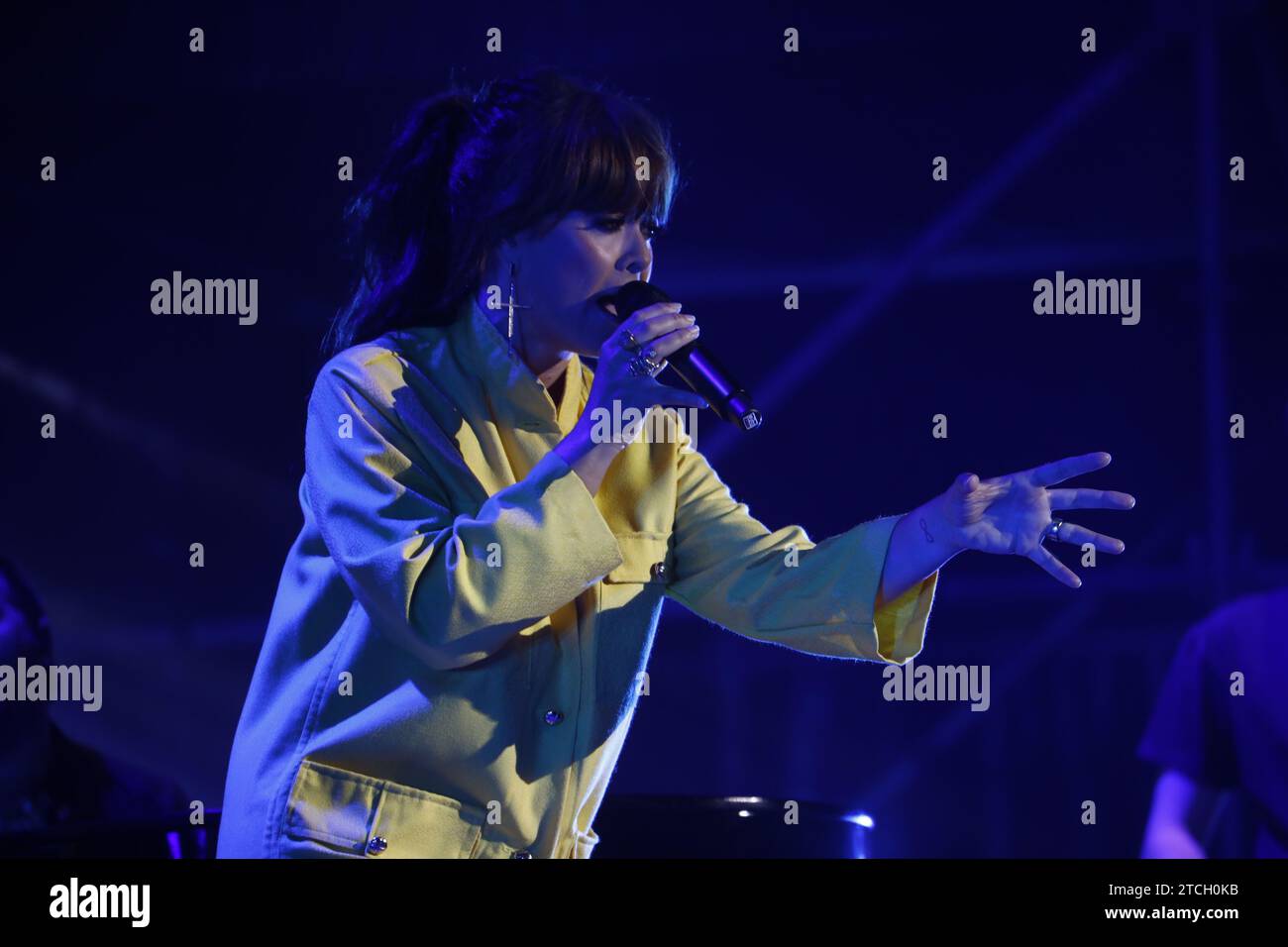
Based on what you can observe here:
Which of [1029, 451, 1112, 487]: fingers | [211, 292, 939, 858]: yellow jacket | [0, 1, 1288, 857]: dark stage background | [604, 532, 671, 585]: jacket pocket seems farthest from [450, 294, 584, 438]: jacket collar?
[0, 1, 1288, 857]: dark stage background

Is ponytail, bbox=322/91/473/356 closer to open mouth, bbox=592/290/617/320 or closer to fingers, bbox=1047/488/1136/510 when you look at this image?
open mouth, bbox=592/290/617/320

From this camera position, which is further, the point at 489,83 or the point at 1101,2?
the point at 1101,2

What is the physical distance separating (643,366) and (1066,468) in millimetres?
422

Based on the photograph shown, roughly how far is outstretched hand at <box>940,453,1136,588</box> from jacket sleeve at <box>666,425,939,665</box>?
101mm

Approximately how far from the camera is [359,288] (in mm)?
→ 1606

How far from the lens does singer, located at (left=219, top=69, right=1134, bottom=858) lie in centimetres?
128

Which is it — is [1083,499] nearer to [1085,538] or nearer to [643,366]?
[1085,538]

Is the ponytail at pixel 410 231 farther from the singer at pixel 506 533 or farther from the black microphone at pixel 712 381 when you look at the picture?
the black microphone at pixel 712 381

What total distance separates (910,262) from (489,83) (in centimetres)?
150

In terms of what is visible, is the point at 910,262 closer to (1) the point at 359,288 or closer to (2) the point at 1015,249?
(2) the point at 1015,249

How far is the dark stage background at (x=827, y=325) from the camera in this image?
2.86 meters
